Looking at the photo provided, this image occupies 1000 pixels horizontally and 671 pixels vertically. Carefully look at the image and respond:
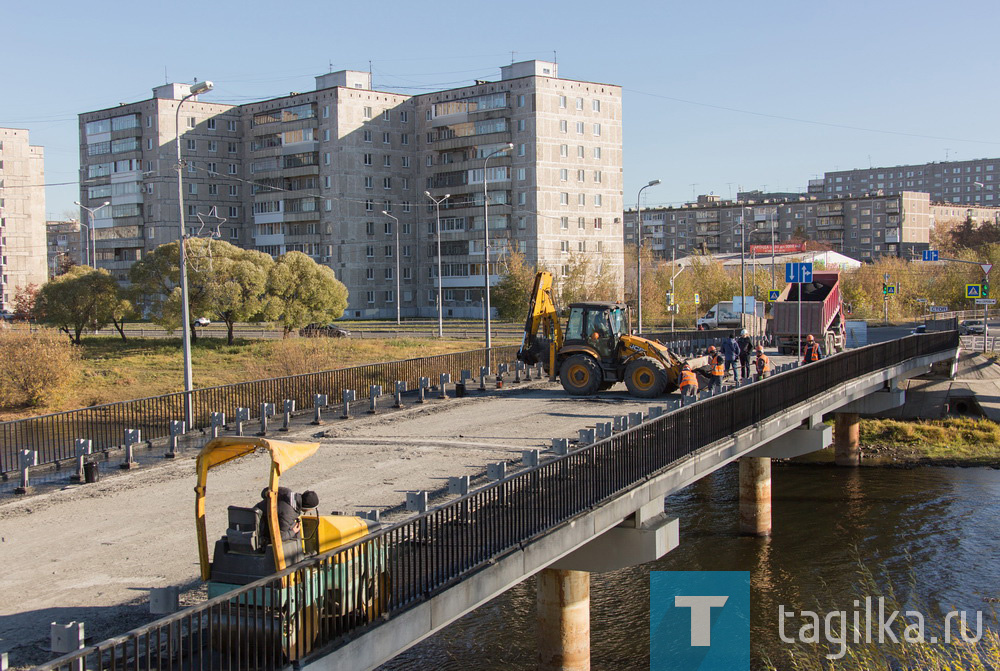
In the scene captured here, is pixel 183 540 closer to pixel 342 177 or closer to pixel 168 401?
pixel 168 401

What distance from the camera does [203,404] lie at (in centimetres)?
2195

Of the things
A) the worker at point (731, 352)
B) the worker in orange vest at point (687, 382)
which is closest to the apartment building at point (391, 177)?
the worker at point (731, 352)

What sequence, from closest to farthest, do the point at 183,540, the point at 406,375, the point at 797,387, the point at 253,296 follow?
the point at 183,540 → the point at 797,387 → the point at 406,375 → the point at 253,296

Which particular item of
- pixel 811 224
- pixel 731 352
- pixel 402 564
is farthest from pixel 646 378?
pixel 811 224

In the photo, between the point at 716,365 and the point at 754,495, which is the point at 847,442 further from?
the point at 716,365

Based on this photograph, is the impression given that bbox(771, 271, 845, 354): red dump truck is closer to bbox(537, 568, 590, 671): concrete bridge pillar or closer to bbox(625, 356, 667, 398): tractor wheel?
bbox(625, 356, 667, 398): tractor wheel

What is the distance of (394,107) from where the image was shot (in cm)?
8588

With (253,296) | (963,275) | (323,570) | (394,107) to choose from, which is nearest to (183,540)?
(323,570)

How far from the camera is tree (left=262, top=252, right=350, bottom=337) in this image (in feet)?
170

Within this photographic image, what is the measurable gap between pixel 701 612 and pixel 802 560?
4180mm

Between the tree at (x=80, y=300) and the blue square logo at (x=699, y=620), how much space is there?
4177 centimetres

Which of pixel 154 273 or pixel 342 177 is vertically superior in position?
pixel 342 177

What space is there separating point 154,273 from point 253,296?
663 centimetres

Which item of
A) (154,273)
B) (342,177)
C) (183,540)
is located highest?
(342,177)
